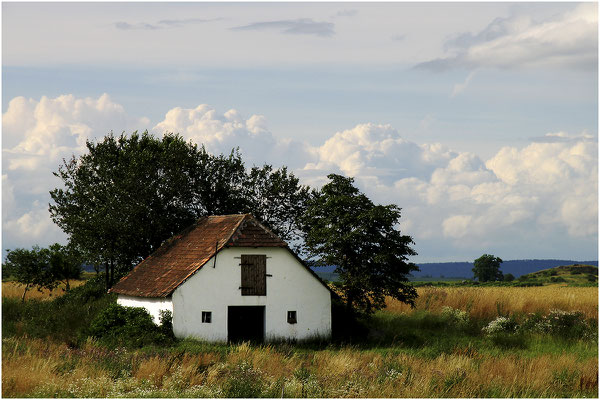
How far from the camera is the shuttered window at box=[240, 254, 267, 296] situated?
33.4 m

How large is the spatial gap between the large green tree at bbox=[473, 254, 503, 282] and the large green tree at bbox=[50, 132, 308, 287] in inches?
2880

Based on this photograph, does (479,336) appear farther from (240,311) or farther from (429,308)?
(240,311)

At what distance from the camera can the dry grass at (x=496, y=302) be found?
40.2m

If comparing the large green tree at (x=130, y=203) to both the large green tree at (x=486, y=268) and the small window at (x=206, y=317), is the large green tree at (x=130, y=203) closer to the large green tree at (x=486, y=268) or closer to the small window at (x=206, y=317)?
the small window at (x=206, y=317)

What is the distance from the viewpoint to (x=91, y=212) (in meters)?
41.5

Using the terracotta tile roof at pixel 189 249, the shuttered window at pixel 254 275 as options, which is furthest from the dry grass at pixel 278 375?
the terracotta tile roof at pixel 189 249

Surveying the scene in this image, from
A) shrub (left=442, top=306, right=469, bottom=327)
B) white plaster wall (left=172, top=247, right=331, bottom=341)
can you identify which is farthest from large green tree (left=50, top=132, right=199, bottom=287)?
shrub (left=442, top=306, right=469, bottom=327)

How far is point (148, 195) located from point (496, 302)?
2005 cm

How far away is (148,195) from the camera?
1592 inches

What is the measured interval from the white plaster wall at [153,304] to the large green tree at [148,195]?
18.0ft

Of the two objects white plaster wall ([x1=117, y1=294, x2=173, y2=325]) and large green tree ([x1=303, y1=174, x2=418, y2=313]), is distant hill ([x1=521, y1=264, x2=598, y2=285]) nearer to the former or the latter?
large green tree ([x1=303, y1=174, x2=418, y2=313])

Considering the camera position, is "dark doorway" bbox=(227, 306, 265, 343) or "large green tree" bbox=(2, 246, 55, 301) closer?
"dark doorway" bbox=(227, 306, 265, 343)

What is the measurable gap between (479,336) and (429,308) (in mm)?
5938

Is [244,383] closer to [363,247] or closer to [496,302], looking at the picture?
[363,247]
